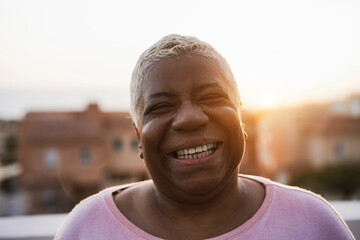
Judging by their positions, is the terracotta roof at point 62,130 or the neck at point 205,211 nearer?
the neck at point 205,211

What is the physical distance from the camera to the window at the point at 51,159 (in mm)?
23891

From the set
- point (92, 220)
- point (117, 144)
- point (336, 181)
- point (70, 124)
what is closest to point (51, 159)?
point (70, 124)

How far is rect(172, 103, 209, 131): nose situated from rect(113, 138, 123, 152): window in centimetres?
2493

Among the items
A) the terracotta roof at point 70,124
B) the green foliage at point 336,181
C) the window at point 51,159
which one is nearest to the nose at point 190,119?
the terracotta roof at point 70,124

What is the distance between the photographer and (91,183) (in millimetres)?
24969

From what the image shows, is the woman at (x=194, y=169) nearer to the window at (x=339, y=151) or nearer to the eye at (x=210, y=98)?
the eye at (x=210, y=98)

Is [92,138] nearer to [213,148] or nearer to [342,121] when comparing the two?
[342,121]

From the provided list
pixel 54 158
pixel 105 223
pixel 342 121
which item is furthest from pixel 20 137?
pixel 105 223

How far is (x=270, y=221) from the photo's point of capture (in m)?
1.26

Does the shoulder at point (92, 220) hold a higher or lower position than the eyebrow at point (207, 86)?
lower

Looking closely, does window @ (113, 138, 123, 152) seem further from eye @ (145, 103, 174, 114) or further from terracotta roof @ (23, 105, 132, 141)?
eye @ (145, 103, 174, 114)

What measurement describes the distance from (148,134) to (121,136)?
81.2 ft

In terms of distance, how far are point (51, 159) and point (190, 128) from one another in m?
24.6

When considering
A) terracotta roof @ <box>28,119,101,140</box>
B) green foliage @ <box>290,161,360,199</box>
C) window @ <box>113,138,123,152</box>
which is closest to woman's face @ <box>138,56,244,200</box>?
terracotta roof @ <box>28,119,101,140</box>
